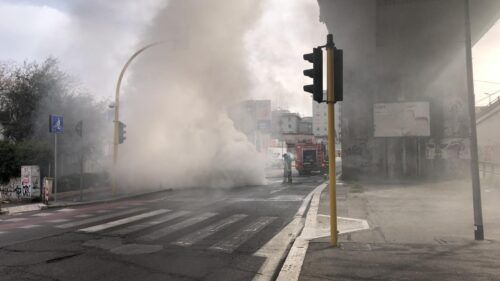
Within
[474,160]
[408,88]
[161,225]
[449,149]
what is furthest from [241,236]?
[449,149]

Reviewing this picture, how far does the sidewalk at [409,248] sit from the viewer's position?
444cm

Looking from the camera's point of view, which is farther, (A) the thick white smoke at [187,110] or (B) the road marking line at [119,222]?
(A) the thick white smoke at [187,110]

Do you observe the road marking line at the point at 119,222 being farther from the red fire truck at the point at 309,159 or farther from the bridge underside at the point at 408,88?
the red fire truck at the point at 309,159

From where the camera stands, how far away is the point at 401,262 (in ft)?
15.8

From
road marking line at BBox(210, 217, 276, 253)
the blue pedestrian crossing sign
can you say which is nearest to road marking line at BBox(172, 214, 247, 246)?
road marking line at BBox(210, 217, 276, 253)

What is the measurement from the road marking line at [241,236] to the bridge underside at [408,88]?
889cm

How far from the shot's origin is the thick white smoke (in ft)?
54.7

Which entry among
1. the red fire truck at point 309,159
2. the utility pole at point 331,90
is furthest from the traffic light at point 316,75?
the red fire truck at point 309,159

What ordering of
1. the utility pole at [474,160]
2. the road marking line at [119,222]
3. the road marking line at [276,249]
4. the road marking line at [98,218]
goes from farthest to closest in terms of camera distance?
the road marking line at [98,218] < the road marking line at [119,222] < the utility pole at [474,160] < the road marking line at [276,249]

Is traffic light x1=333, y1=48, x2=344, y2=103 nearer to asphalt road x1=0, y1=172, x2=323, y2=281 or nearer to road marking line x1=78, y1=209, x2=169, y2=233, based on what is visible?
asphalt road x1=0, y1=172, x2=323, y2=281

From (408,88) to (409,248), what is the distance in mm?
14405

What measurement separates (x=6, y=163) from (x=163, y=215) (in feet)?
22.7

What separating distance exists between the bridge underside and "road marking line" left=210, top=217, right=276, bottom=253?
889 centimetres

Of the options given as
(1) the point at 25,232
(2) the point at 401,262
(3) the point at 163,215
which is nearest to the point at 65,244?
(1) the point at 25,232
